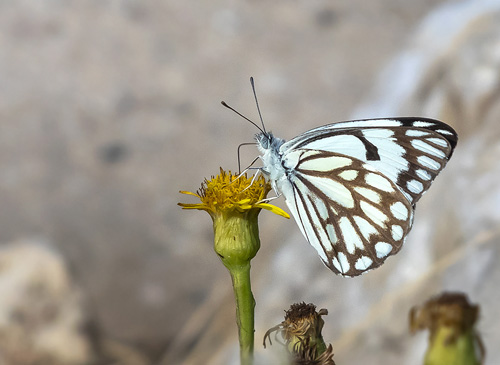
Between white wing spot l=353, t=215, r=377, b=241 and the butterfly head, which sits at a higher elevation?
the butterfly head

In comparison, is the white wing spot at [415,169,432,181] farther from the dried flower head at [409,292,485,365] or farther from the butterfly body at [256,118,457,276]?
the dried flower head at [409,292,485,365]

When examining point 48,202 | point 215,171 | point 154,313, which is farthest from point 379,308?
point 48,202

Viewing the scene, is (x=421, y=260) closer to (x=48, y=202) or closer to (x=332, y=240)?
(x=332, y=240)

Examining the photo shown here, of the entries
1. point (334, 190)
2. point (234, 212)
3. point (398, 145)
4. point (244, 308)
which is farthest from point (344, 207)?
point (244, 308)

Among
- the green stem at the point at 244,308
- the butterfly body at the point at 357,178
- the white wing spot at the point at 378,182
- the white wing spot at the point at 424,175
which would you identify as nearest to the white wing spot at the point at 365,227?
the butterfly body at the point at 357,178

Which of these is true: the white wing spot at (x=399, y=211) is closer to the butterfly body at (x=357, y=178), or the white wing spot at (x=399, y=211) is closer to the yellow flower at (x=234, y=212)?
the butterfly body at (x=357, y=178)

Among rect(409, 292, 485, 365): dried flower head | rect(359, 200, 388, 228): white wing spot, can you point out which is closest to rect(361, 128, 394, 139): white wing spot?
rect(359, 200, 388, 228): white wing spot
